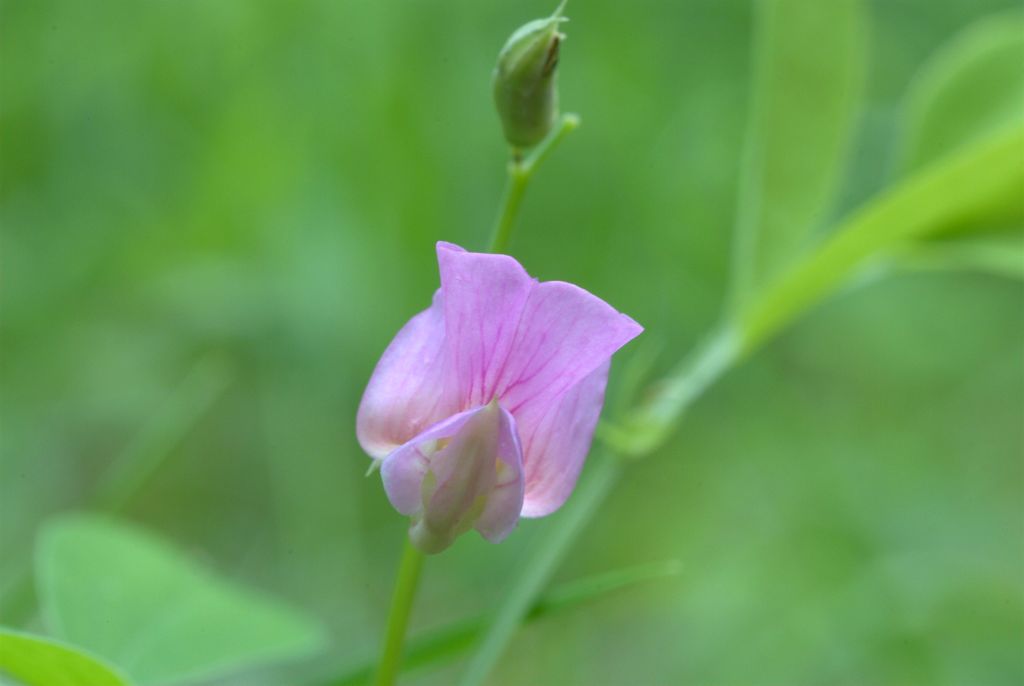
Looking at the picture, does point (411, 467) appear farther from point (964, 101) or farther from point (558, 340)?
point (964, 101)

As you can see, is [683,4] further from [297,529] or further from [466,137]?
[297,529]

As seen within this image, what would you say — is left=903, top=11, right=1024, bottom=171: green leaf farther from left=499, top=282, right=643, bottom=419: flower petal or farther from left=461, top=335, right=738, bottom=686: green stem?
left=499, top=282, right=643, bottom=419: flower petal

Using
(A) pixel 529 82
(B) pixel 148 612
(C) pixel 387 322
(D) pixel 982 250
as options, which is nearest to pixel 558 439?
(A) pixel 529 82

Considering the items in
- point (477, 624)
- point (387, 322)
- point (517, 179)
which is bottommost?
point (387, 322)

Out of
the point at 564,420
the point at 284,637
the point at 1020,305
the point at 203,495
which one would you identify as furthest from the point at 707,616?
the point at 564,420

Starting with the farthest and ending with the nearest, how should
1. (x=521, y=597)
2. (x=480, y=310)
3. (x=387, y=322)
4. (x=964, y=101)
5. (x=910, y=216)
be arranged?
1. (x=387, y=322)
2. (x=964, y=101)
3. (x=910, y=216)
4. (x=521, y=597)
5. (x=480, y=310)

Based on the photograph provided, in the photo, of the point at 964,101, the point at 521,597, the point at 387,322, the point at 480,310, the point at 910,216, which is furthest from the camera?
the point at 387,322

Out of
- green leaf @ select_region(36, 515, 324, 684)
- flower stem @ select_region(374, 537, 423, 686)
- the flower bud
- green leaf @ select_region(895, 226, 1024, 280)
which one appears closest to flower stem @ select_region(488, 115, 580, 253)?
the flower bud
